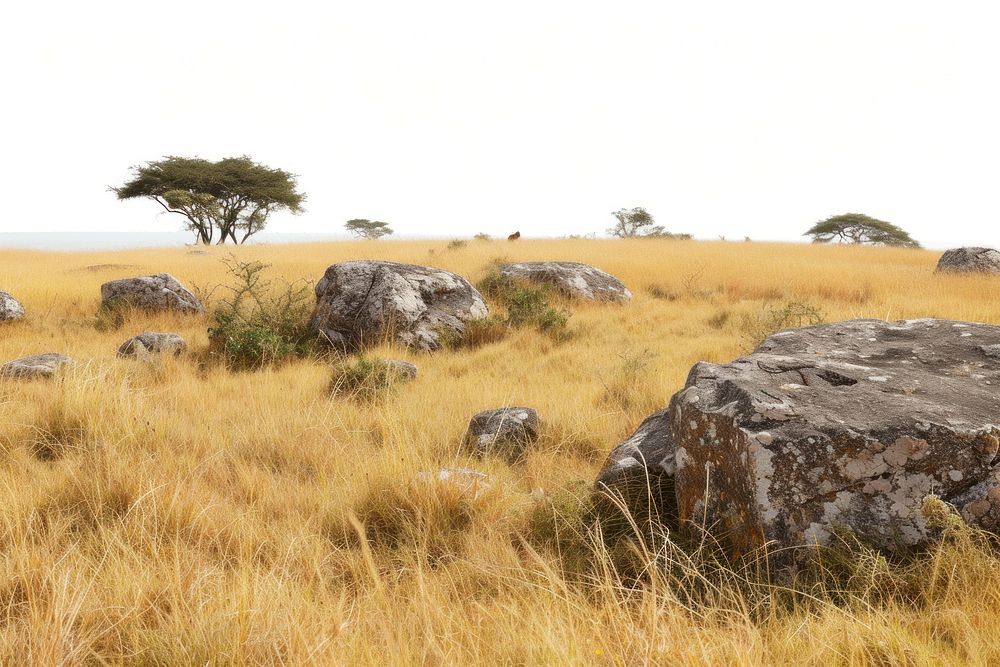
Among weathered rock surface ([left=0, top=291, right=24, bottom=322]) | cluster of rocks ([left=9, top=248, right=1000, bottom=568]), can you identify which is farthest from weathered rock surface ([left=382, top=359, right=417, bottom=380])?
weathered rock surface ([left=0, top=291, right=24, bottom=322])

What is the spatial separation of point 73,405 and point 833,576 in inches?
163

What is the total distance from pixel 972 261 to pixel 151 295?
642 inches

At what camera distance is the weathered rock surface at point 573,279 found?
9477mm

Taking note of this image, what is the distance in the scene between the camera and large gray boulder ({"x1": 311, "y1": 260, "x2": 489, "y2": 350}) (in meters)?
6.68

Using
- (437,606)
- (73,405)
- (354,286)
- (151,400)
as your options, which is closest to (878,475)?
(437,606)

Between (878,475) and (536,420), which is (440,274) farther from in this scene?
(878,475)

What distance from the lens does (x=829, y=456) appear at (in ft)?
6.45

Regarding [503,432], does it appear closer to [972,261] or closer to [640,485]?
[640,485]

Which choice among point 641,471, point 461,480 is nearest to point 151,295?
point 461,480

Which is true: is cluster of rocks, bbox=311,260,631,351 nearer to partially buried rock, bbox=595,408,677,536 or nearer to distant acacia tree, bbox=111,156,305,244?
partially buried rock, bbox=595,408,677,536

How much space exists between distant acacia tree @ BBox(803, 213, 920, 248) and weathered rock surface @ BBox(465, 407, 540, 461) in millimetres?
33967

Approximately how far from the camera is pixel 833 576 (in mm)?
1831

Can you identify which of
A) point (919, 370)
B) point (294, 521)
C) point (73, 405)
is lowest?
point (294, 521)

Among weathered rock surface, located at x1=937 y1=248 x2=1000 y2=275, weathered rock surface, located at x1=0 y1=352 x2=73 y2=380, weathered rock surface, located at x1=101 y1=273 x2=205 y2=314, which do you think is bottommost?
weathered rock surface, located at x1=0 y1=352 x2=73 y2=380
